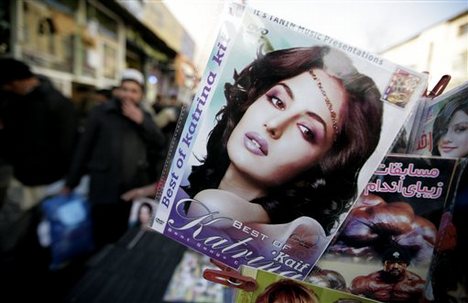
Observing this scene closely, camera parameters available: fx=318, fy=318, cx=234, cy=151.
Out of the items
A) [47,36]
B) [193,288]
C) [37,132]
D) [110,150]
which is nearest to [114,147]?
[110,150]

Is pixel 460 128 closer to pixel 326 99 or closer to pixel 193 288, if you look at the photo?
pixel 326 99

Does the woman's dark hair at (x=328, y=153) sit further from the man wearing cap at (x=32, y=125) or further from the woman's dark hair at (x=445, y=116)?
the man wearing cap at (x=32, y=125)

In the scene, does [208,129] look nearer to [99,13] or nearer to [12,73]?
[12,73]

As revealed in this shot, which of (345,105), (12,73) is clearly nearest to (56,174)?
(12,73)

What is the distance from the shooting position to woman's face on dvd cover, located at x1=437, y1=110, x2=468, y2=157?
584 mm

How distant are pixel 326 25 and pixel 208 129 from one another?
0.34 metres

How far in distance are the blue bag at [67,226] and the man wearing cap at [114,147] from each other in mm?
88

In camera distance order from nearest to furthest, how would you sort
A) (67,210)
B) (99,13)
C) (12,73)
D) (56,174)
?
1. (67,210)
2. (12,73)
3. (56,174)
4. (99,13)

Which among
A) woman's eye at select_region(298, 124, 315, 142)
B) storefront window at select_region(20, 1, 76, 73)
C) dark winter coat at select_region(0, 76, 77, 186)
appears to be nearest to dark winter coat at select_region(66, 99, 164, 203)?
dark winter coat at select_region(0, 76, 77, 186)

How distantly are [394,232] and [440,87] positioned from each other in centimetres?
30

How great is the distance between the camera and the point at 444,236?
0.67 meters

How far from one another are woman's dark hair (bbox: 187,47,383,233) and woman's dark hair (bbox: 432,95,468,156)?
0.15m

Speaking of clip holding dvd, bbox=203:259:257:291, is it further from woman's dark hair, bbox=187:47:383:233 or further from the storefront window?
the storefront window

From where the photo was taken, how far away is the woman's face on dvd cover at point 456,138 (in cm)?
58
